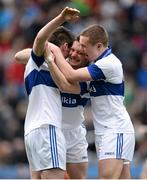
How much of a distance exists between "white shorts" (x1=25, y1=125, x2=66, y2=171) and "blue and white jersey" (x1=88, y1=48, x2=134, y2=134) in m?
0.53

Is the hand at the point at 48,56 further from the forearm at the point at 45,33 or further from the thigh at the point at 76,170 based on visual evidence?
the thigh at the point at 76,170

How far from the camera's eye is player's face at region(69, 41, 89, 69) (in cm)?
1101

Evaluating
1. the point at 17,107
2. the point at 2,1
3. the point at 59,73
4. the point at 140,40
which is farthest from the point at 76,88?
the point at 2,1

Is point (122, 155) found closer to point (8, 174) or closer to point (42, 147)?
point (42, 147)

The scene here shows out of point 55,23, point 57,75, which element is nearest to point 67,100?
point 57,75

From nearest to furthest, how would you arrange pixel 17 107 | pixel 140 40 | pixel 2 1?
pixel 17 107 < pixel 140 40 < pixel 2 1

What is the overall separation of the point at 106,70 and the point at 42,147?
108 cm

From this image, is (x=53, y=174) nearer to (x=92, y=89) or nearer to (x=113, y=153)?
(x=113, y=153)

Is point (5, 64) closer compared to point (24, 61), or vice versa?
point (24, 61)

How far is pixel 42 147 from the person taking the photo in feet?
35.0

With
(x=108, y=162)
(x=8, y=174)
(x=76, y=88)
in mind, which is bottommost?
(x=8, y=174)

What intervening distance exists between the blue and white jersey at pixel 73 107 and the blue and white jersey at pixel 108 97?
0.20 m

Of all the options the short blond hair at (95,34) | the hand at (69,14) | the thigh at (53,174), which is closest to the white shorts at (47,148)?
the thigh at (53,174)

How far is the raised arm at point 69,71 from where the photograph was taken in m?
10.7
